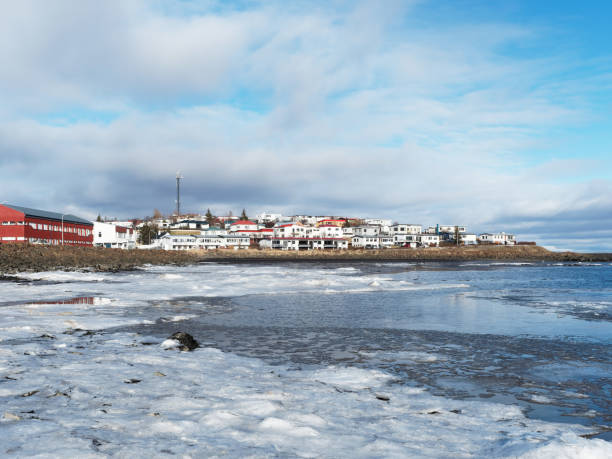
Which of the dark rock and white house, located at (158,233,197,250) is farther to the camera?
white house, located at (158,233,197,250)

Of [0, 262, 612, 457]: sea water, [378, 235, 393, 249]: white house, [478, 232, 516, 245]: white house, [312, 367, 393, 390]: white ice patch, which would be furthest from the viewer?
[478, 232, 516, 245]: white house

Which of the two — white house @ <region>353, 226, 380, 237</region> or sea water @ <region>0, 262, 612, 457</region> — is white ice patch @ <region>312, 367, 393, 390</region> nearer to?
sea water @ <region>0, 262, 612, 457</region>

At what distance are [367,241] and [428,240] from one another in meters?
29.1

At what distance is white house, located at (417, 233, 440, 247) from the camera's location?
6555 inches

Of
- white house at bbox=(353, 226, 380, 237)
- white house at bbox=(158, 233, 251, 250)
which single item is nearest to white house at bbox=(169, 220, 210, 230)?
white house at bbox=(158, 233, 251, 250)

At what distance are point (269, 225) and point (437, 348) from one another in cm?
17241

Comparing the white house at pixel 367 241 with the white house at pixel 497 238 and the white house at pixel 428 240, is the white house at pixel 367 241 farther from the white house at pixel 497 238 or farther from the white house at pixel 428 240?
the white house at pixel 497 238

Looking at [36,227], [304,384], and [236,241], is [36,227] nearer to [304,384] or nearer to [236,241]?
[236,241]

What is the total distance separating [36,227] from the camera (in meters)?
81.9

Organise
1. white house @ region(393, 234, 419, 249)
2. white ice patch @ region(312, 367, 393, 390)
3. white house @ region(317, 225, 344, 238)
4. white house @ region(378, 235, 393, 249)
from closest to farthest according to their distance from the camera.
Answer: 1. white ice patch @ region(312, 367, 393, 390)
2. white house @ region(317, 225, 344, 238)
3. white house @ region(378, 235, 393, 249)
4. white house @ region(393, 234, 419, 249)

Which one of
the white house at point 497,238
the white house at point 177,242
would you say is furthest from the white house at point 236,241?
the white house at point 497,238

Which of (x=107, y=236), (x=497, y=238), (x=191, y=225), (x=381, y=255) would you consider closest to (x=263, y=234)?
(x=191, y=225)

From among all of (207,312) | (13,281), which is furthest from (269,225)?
(207,312)

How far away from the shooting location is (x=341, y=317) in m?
19.3
